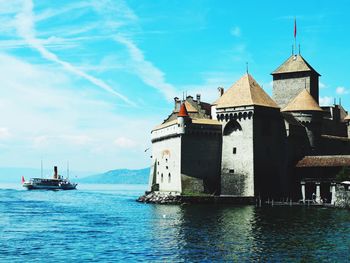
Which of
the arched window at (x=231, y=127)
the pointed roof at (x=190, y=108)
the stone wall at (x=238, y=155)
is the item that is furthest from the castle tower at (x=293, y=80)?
the stone wall at (x=238, y=155)

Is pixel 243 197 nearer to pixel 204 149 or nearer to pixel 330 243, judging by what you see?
pixel 204 149

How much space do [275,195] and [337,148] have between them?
14617 mm

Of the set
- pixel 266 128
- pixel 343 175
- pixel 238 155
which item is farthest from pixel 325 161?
pixel 238 155

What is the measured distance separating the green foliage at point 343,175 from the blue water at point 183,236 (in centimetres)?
517

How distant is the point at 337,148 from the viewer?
73.9 meters

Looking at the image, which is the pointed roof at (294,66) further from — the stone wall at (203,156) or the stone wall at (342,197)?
the stone wall at (342,197)

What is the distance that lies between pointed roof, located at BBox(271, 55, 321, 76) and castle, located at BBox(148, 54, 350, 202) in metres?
6.42

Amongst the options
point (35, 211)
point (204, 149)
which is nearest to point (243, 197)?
point (204, 149)

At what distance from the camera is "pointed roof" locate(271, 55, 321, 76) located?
250ft

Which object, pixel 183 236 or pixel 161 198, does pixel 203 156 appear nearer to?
pixel 161 198

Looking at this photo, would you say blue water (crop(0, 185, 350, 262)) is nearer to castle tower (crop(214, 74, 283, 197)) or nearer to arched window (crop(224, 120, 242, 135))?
castle tower (crop(214, 74, 283, 197))

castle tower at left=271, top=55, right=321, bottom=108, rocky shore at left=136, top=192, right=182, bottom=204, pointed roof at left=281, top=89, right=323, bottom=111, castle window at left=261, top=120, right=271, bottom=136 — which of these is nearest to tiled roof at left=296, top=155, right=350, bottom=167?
castle window at left=261, top=120, right=271, bottom=136

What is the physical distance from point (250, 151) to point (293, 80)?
60.4 ft

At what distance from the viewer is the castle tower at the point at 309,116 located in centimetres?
6900
